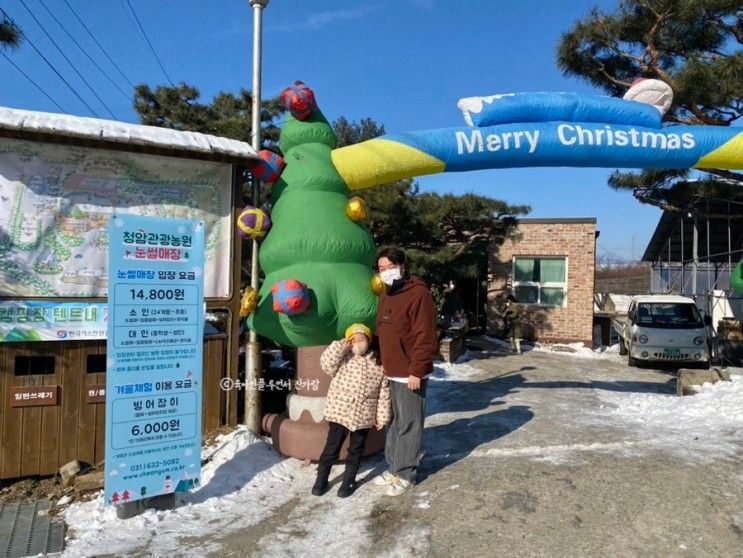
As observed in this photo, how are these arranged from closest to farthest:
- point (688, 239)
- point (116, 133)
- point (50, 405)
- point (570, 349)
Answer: point (50, 405) → point (116, 133) → point (570, 349) → point (688, 239)

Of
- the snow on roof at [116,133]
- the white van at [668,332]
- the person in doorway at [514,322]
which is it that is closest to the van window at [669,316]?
the white van at [668,332]

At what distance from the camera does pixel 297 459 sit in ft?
16.9

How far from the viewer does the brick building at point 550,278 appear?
16.2 m

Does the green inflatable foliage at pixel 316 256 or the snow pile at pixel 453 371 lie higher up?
the green inflatable foliage at pixel 316 256

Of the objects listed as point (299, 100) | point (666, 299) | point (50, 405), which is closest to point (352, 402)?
point (50, 405)

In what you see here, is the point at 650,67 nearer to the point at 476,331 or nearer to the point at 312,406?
the point at 312,406

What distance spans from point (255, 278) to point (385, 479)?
8.36 ft

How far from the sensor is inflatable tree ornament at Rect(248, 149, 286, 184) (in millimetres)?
5539

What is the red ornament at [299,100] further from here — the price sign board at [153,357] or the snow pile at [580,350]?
the snow pile at [580,350]

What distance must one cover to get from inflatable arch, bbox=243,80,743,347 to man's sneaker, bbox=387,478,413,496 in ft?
4.54

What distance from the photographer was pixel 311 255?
5.03 metres

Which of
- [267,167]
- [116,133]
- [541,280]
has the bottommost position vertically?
[541,280]

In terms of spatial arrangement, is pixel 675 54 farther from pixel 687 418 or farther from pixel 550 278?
pixel 550 278

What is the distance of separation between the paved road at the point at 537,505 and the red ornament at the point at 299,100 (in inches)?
139
